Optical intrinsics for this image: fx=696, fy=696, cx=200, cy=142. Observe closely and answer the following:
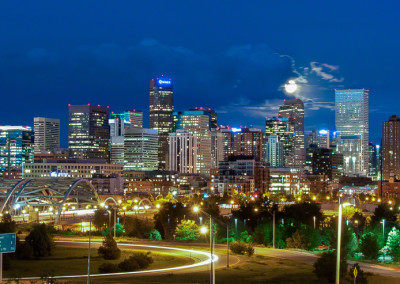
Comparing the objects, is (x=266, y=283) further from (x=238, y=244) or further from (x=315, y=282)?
(x=238, y=244)

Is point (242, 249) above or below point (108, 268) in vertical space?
above

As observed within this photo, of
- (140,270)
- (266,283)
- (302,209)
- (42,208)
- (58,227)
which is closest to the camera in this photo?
(266,283)

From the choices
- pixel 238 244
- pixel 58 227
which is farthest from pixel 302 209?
pixel 238 244

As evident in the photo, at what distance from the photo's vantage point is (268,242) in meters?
81.1

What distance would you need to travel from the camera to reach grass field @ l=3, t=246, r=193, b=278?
2200 inches

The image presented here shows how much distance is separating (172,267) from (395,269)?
19.6m

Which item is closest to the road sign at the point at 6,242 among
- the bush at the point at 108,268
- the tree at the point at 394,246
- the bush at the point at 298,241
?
the bush at the point at 108,268

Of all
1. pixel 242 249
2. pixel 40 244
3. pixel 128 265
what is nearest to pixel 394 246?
pixel 242 249

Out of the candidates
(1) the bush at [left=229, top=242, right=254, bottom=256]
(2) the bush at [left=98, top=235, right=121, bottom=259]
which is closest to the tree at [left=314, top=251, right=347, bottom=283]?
(1) the bush at [left=229, top=242, right=254, bottom=256]

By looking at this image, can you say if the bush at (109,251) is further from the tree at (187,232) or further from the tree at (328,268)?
the tree at (187,232)

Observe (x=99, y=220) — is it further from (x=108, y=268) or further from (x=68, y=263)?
(x=108, y=268)

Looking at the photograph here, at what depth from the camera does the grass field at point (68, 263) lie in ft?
183

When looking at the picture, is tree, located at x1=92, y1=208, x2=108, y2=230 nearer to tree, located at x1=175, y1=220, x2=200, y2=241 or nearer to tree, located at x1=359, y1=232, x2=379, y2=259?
tree, located at x1=175, y1=220, x2=200, y2=241

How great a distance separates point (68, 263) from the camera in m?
60.9
